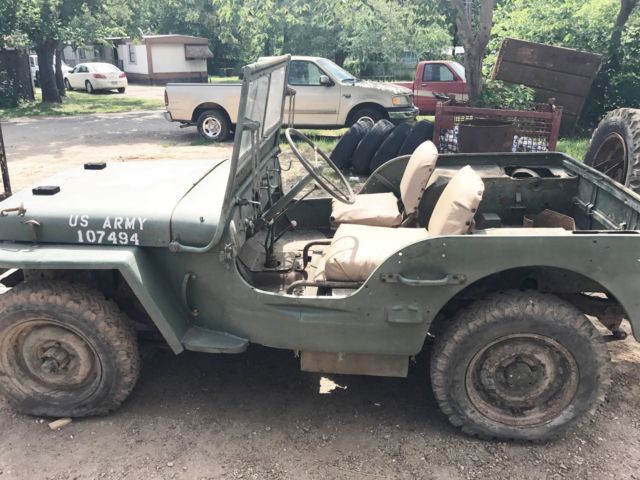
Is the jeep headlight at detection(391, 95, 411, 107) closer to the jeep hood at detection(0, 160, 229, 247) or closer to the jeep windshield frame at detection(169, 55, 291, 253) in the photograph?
the jeep windshield frame at detection(169, 55, 291, 253)

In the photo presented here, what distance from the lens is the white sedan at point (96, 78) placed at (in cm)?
2417

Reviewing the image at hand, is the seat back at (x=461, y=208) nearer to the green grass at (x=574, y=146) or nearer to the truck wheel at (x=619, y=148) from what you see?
the truck wheel at (x=619, y=148)

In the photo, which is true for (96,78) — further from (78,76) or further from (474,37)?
(474,37)

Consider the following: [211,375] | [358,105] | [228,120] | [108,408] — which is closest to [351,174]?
[358,105]

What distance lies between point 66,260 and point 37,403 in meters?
0.92

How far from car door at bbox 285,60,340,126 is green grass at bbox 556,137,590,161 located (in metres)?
4.13

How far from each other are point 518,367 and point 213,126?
9.74m

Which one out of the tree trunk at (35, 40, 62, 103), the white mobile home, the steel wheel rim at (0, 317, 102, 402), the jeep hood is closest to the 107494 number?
the jeep hood

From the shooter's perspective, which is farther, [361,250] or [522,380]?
[361,250]

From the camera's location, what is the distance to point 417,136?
7.64 metres

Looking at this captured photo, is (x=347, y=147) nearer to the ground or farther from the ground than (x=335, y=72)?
nearer to the ground

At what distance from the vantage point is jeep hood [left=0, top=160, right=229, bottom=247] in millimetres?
2865

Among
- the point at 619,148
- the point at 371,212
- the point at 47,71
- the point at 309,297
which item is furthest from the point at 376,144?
the point at 47,71

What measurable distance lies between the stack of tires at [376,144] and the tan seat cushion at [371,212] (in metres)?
3.79
